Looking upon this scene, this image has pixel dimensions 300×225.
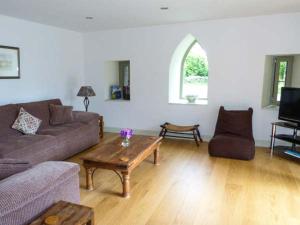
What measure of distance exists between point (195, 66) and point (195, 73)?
0.15 metres

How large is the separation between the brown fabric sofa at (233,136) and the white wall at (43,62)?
Answer: 3.31 metres

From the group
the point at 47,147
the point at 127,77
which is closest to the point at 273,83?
the point at 127,77

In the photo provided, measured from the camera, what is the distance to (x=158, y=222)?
2.21 meters

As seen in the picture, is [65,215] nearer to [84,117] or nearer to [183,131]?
[84,117]

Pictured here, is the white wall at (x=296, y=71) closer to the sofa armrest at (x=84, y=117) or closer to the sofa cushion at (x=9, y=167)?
the sofa armrest at (x=84, y=117)

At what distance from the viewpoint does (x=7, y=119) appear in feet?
11.8

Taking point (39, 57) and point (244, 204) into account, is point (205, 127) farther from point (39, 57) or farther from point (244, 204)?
point (39, 57)

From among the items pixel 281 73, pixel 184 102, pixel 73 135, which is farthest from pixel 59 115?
pixel 281 73

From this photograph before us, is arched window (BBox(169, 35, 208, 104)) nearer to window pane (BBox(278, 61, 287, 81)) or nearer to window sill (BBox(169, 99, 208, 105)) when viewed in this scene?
window sill (BBox(169, 99, 208, 105))

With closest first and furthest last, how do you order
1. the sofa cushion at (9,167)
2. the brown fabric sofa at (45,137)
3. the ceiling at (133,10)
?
the sofa cushion at (9,167) < the brown fabric sofa at (45,137) < the ceiling at (133,10)

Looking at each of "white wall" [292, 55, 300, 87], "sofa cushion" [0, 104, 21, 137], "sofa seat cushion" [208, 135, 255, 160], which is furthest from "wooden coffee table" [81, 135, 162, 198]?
"white wall" [292, 55, 300, 87]

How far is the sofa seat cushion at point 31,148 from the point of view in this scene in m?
2.92

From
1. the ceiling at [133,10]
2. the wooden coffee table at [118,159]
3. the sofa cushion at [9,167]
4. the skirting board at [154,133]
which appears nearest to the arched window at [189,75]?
the skirting board at [154,133]

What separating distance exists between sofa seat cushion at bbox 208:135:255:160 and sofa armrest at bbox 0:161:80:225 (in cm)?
258
